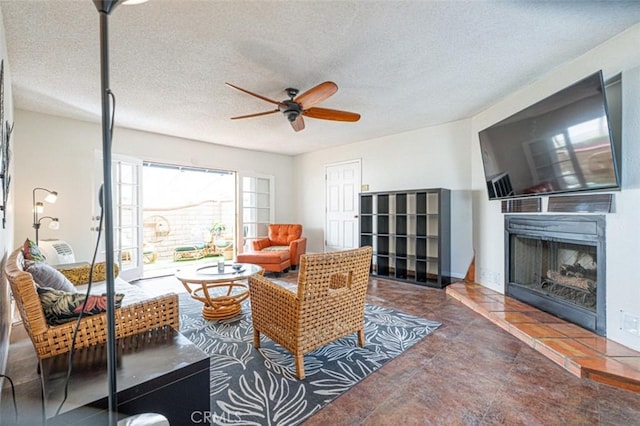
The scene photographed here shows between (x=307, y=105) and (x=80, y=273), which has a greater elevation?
(x=307, y=105)

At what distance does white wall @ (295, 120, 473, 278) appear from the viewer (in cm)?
413

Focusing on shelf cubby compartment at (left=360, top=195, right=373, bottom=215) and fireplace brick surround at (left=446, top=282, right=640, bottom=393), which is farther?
shelf cubby compartment at (left=360, top=195, right=373, bottom=215)

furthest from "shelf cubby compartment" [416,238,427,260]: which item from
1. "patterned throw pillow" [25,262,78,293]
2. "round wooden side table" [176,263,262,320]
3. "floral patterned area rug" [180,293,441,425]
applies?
"patterned throw pillow" [25,262,78,293]

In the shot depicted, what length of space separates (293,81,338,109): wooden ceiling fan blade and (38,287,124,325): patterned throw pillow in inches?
79.1

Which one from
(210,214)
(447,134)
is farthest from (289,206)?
(447,134)

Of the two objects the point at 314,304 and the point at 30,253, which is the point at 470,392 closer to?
the point at 314,304

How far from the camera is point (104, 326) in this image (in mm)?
1369

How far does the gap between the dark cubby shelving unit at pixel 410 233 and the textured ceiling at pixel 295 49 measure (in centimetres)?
142

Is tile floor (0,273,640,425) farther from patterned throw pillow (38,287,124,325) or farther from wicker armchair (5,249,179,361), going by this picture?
patterned throw pillow (38,287,124,325)

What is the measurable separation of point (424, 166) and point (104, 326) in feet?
14.3

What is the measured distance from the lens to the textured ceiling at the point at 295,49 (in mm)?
1833

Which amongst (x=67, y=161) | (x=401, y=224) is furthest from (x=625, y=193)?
(x=67, y=161)

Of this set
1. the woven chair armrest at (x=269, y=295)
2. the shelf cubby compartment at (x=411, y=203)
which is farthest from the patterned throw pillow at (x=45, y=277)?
the shelf cubby compartment at (x=411, y=203)

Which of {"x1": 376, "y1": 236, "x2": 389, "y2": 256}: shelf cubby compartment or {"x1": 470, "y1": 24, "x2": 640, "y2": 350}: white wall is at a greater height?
{"x1": 470, "y1": 24, "x2": 640, "y2": 350}: white wall
